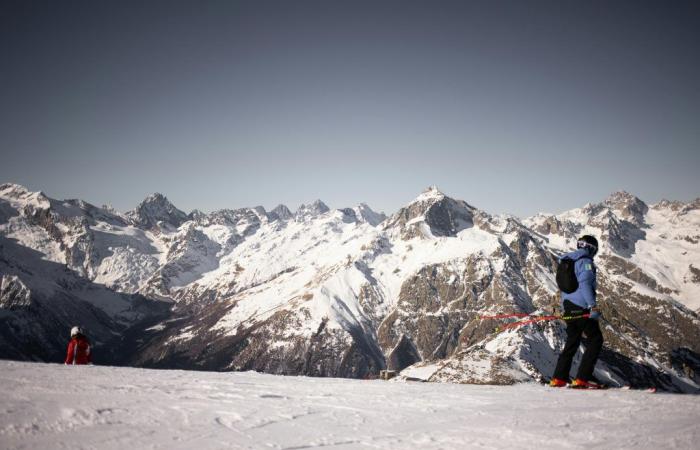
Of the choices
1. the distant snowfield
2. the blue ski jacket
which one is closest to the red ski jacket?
the distant snowfield

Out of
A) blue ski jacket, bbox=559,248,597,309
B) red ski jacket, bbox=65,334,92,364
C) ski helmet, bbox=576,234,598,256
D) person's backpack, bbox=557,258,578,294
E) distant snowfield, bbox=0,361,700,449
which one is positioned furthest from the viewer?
red ski jacket, bbox=65,334,92,364

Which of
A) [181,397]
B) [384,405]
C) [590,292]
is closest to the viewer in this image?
[181,397]

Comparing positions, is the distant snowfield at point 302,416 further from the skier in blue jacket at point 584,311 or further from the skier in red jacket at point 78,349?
the skier in red jacket at point 78,349

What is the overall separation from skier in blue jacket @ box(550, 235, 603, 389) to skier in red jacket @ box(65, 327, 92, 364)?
22.6 meters

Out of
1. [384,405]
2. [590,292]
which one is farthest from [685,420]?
[384,405]

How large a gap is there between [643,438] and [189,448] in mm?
A: 7588

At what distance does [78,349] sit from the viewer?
67.9ft

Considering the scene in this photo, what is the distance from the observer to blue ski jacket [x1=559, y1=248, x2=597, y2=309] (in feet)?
38.8

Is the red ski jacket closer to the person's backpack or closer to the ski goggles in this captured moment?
the person's backpack

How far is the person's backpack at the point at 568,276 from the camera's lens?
12.0 m

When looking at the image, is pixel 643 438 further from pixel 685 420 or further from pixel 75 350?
pixel 75 350

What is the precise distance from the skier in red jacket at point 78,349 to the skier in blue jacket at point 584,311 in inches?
892

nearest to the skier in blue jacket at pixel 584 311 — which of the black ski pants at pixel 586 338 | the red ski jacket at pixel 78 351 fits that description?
the black ski pants at pixel 586 338

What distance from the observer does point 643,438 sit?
6.87 meters
